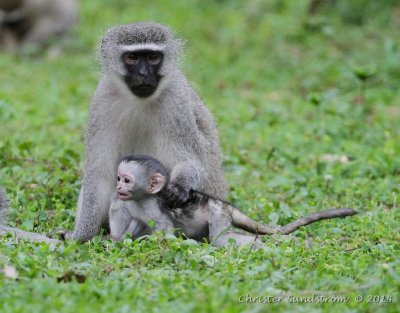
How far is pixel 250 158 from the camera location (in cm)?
970

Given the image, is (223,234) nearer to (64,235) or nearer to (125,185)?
(125,185)

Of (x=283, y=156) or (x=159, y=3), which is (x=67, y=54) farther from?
(x=283, y=156)

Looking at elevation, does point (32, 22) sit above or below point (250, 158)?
above

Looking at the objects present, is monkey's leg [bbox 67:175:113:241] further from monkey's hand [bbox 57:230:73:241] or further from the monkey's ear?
the monkey's ear

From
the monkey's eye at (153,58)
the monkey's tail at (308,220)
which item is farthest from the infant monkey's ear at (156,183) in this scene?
the monkey's tail at (308,220)

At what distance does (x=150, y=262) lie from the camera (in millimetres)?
5988

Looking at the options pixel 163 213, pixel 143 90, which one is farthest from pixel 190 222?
pixel 143 90

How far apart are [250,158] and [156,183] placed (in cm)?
305

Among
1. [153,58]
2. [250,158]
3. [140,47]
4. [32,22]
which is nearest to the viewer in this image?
[140,47]

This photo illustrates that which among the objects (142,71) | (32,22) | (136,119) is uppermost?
(32,22)

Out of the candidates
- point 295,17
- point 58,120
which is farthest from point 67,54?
point 58,120

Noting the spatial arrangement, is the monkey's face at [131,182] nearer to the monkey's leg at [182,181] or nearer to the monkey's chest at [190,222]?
the monkey's leg at [182,181]

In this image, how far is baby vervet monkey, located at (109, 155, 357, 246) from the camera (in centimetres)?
671

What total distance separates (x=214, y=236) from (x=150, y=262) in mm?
953
